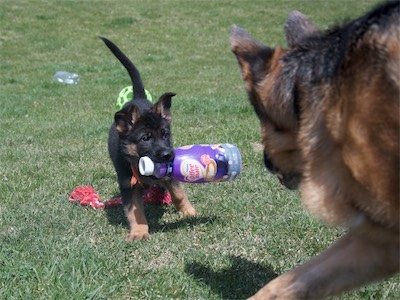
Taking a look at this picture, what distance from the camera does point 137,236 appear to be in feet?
15.9

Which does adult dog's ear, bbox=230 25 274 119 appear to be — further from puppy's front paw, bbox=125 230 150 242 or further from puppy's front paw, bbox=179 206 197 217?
puppy's front paw, bbox=179 206 197 217

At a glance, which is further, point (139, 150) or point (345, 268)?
point (139, 150)

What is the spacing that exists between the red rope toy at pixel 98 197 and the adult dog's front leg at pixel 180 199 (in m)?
0.52

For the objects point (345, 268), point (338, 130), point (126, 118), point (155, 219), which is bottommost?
point (155, 219)

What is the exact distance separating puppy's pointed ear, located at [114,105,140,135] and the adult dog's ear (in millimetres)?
2123

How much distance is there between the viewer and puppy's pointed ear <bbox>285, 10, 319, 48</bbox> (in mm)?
3252

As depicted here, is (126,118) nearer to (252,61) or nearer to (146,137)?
(146,137)

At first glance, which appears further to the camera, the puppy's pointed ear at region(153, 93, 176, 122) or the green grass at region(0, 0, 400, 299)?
the puppy's pointed ear at region(153, 93, 176, 122)

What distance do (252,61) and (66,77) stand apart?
1361cm

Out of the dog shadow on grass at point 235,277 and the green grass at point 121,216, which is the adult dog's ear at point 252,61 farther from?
the dog shadow on grass at point 235,277

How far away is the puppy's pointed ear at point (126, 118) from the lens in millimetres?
5258

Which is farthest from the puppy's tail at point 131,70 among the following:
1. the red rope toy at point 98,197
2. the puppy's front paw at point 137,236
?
the puppy's front paw at point 137,236

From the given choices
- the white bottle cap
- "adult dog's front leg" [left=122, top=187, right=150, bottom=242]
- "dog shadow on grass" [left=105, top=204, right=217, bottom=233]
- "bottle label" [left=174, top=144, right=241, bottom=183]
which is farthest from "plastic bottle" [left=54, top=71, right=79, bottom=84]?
"bottle label" [left=174, top=144, right=241, bottom=183]

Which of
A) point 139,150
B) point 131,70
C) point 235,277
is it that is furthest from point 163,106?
point 235,277
